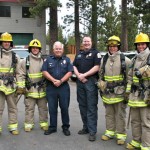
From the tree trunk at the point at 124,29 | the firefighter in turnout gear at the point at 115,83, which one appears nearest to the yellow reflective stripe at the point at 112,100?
the firefighter in turnout gear at the point at 115,83

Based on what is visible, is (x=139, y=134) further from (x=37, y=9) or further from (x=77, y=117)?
(x=37, y=9)

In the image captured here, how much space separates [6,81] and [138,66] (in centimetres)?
272

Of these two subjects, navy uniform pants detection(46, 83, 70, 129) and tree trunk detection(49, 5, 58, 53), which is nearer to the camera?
navy uniform pants detection(46, 83, 70, 129)

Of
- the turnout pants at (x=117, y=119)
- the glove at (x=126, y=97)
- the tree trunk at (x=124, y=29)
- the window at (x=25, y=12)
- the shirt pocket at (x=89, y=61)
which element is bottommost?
the turnout pants at (x=117, y=119)

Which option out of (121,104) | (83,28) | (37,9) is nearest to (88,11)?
(83,28)

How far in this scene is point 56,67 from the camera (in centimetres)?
A: 666

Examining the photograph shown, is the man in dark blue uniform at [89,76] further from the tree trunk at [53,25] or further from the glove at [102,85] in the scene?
the tree trunk at [53,25]

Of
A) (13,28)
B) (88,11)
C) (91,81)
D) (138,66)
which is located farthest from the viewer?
(13,28)

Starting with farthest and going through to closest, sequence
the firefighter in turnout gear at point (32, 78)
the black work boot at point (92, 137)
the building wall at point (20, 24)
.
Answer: the building wall at point (20, 24)
the firefighter in turnout gear at point (32, 78)
the black work boot at point (92, 137)

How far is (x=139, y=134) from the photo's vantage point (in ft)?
18.4

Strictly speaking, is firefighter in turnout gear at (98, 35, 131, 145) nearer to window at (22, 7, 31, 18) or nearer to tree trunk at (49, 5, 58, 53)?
tree trunk at (49, 5, 58, 53)

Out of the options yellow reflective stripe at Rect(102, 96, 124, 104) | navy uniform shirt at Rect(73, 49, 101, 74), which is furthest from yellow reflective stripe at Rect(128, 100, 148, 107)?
navy uniform shirt at Rect(73, 49, 101, 74)

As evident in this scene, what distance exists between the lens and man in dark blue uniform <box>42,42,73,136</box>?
21.8ft

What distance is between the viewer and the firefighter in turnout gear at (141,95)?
5.35 metres
